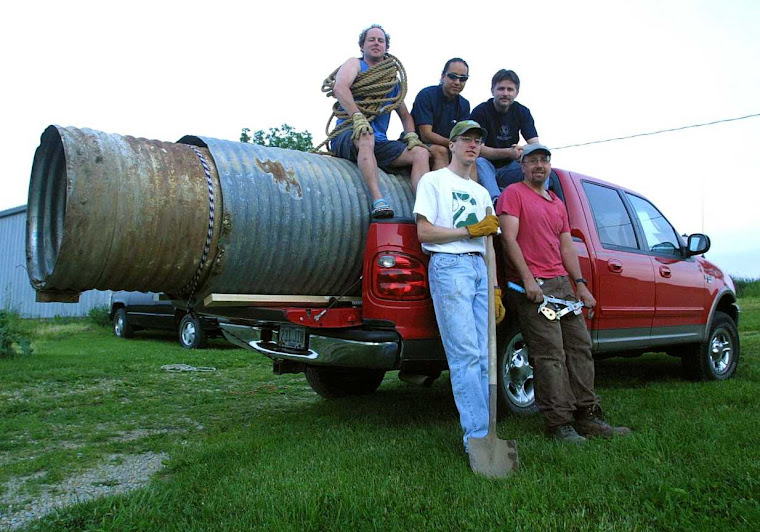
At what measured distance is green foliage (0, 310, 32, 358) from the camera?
28.8ft

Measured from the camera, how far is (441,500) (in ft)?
9.22

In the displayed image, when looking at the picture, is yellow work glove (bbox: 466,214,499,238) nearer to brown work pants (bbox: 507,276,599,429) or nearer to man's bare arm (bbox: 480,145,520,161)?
brown work pants (bbox: 507,276,599,429)

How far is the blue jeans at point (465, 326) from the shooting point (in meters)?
3.41

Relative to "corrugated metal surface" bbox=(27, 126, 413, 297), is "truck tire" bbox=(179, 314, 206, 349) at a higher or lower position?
lower

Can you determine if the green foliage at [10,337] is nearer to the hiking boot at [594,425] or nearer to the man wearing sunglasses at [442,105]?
the man wearing sunglasses at [442,105]

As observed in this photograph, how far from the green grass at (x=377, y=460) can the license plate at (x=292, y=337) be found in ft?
1.90

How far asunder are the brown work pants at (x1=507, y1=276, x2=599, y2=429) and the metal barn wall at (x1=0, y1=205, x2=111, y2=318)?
18891 millimetres

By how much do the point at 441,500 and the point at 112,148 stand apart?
248cm

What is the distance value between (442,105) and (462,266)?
191 cm

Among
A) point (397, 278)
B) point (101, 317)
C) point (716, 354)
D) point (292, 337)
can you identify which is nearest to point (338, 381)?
point (292, 337)

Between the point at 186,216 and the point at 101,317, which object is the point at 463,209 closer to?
the point at 186,216

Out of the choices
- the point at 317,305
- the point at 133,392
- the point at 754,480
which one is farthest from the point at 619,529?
the point at 133,392

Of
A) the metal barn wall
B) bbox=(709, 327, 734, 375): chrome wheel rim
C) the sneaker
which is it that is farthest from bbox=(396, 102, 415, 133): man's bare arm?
the metal barn wall

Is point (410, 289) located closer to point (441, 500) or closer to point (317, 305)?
point (317, 305)
